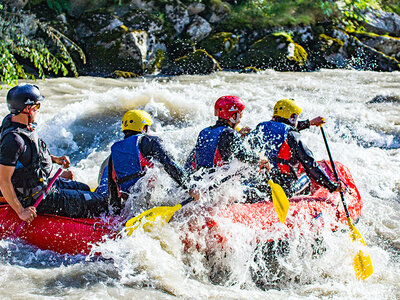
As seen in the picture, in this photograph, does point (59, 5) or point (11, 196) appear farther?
point (59, 5)

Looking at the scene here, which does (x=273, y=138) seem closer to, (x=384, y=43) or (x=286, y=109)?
(x=286, y=109)

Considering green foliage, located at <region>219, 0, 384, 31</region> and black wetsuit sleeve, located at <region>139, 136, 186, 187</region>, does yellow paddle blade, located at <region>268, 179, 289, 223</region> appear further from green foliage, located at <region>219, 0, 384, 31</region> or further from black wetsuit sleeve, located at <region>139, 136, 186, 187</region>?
green foliage, located at <region>219, 0, 384, 31</region>

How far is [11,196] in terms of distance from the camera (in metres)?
3.82

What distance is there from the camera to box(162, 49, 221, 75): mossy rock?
1384 cm

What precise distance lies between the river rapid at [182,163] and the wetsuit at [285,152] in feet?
2.04

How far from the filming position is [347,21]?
17.4 metres

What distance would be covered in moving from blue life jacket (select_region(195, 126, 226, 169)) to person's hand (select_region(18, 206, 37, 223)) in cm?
168

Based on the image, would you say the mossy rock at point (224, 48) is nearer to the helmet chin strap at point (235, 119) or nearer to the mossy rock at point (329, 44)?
the mossy rock at point (329, 44)

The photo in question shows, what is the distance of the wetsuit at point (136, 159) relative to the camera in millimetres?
4180

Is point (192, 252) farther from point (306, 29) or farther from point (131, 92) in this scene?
point (306, 29)

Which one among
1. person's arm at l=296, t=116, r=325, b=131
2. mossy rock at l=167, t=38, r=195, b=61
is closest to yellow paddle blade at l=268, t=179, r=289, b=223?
person's arm at l=296, t=116, r=325, b=131

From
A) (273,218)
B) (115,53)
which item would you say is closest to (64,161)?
(273,218)

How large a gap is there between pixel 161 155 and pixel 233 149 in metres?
0.74

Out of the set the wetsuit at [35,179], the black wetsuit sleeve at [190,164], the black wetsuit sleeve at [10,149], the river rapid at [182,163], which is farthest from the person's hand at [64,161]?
the black wetsuit sleeve at [190,164]
